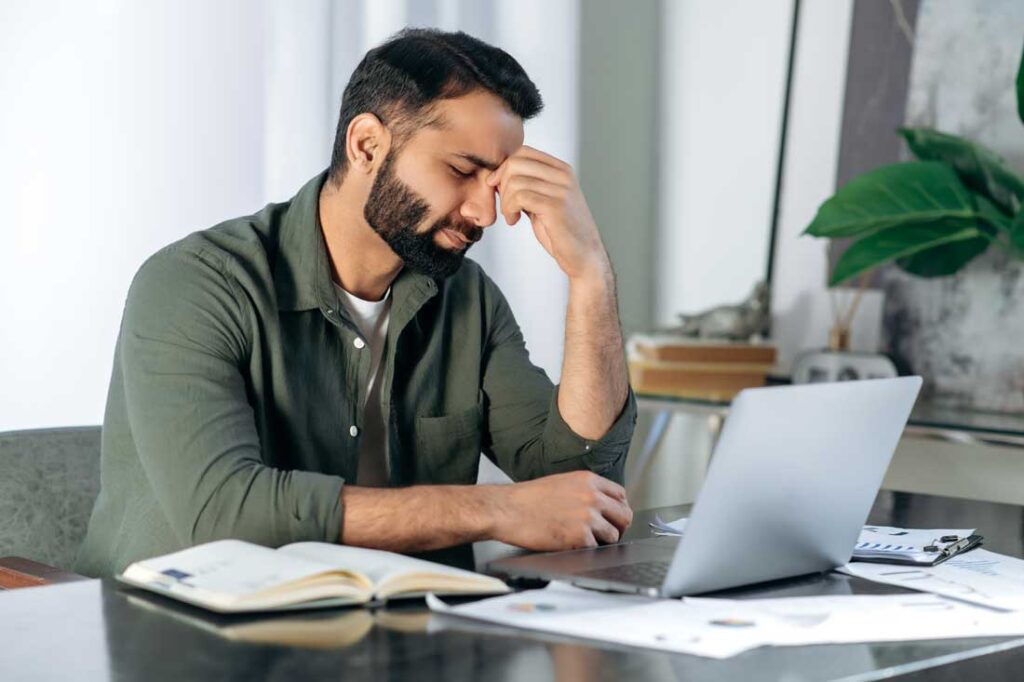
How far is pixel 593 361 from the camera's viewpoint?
1.76 metres

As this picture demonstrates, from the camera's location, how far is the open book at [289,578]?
40.5 inches

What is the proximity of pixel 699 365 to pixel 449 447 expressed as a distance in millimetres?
1292

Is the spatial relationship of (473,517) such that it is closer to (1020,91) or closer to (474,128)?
(474,128)

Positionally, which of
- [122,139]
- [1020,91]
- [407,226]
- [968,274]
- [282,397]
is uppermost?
[1020,91]

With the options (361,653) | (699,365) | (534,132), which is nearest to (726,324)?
(699,365)

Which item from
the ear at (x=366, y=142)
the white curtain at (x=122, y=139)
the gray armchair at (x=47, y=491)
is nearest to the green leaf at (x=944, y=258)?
the white curtain at (x=122, y=139)

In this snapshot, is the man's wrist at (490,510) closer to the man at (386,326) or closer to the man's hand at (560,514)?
the man's hand at (560,514)

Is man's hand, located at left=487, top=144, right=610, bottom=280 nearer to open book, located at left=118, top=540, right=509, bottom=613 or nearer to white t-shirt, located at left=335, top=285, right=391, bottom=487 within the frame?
white t-shirt, located at left=335, top=285, right=391, bottom=487

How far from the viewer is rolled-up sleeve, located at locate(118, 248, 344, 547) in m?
1.32

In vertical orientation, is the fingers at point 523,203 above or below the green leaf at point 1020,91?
below

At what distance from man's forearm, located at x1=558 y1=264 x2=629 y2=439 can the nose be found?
0.14 meters

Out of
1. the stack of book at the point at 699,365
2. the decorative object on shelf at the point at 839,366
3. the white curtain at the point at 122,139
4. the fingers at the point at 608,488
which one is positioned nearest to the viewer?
the fingers at the point at 608,488

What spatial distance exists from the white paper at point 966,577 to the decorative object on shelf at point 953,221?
1325 mm

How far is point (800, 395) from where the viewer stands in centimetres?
110
